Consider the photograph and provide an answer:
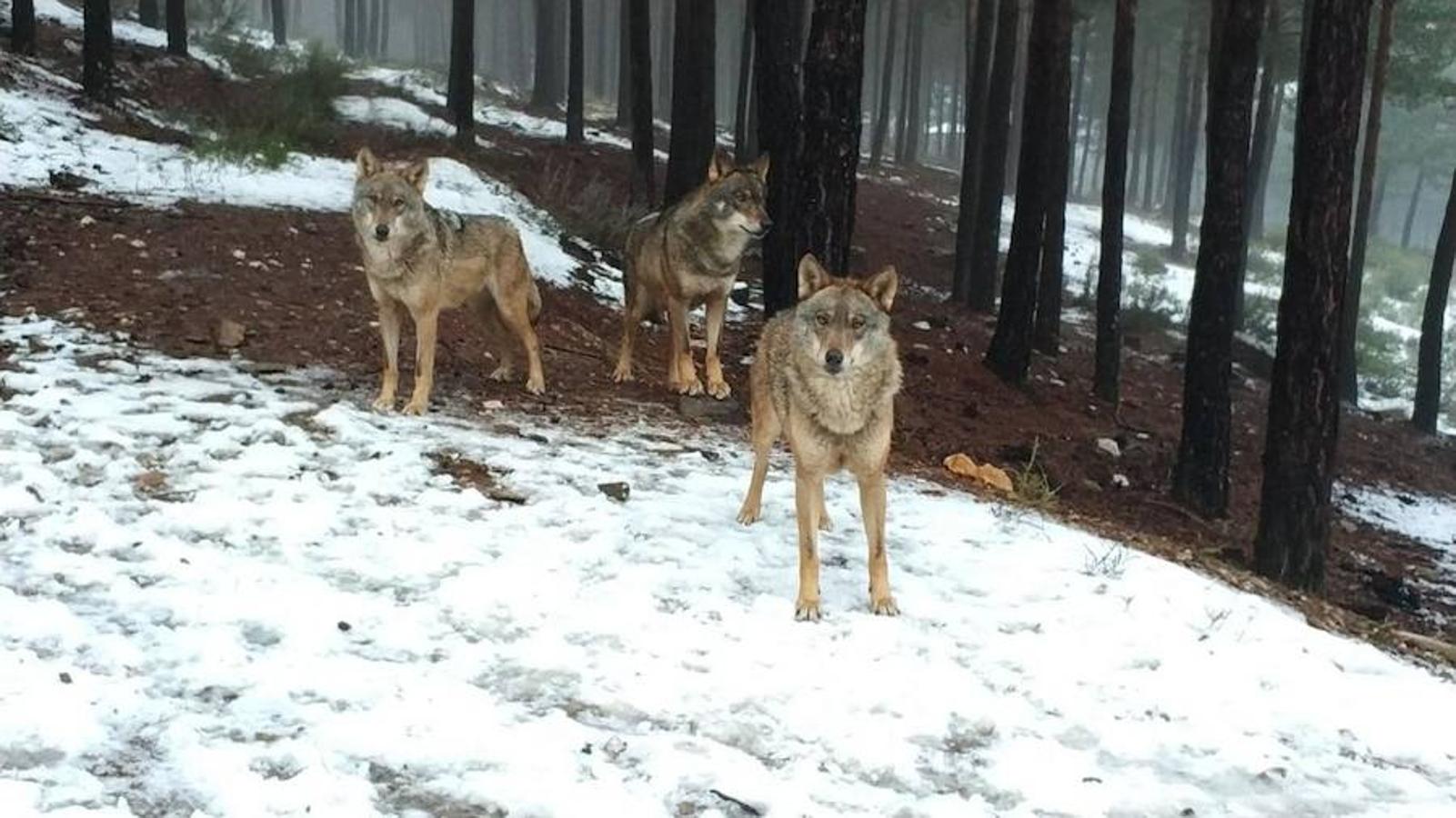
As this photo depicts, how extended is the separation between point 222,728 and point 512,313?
5.35 m

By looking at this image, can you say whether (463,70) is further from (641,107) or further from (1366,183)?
(1366,183)

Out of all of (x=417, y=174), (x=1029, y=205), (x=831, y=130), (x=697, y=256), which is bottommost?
(x=697, y=256)

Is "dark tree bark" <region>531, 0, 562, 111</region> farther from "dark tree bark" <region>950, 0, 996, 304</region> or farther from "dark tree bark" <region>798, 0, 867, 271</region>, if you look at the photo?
"dark tree bark" <region>798, 0, 867, 271</region>

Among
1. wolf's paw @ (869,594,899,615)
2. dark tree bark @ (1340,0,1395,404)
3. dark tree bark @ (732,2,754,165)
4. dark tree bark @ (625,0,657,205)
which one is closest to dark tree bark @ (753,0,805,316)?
wolf's paw @ (869,594,899,615)

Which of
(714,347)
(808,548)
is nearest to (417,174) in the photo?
(714,347)

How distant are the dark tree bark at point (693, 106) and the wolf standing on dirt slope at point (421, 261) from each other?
26.8 ft

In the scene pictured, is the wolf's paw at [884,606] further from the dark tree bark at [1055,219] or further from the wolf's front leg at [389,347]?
the dark tree bark at [1055,219]

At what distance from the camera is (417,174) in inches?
322

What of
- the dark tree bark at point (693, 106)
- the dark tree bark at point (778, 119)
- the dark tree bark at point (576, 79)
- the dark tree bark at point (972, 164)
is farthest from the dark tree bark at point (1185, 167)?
the dark tree bark at point (778, 119)

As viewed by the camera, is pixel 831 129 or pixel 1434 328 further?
pixel 1434 328

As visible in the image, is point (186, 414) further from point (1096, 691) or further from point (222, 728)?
point (1096, 691)

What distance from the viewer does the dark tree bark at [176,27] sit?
80.7 ft

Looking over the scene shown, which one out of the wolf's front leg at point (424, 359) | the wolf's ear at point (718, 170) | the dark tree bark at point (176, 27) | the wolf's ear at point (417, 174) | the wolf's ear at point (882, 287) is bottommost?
the wolf's front leg at point (424, 359)

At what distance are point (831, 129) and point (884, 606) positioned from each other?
5789mm
